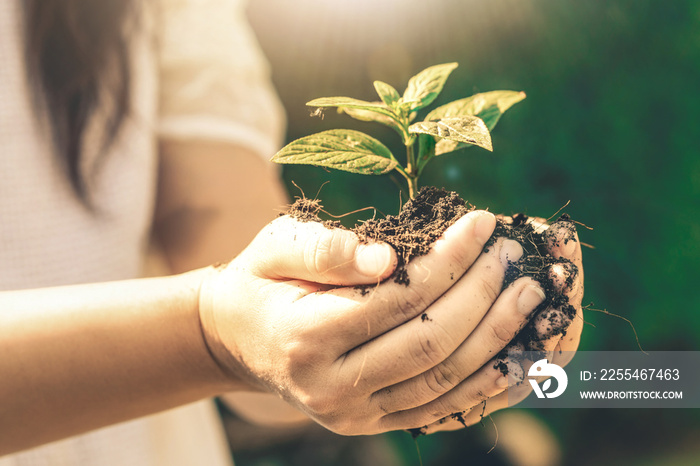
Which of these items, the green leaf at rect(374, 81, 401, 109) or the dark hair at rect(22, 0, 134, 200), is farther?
the dark hair at rect(22, 0, 134, 200)

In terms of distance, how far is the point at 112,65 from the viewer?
207 cm

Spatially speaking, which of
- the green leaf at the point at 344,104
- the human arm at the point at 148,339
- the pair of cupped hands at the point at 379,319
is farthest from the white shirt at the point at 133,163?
the green leaf at the point at 344,104

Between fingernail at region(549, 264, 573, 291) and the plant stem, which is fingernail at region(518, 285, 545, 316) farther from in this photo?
the plant stem

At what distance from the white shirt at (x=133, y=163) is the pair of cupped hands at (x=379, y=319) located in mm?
1177

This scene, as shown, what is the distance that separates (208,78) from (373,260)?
1.82 m

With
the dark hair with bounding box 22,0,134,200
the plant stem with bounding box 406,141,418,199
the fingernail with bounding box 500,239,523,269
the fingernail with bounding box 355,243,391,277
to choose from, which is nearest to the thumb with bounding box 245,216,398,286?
the fingernail with bounding box 355,243,391,277

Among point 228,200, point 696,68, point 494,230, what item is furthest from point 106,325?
point 696,68

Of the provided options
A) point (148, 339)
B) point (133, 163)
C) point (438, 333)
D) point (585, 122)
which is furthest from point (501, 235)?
point (585, 122)

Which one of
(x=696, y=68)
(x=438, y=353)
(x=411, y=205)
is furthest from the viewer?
(x=696, y=68)

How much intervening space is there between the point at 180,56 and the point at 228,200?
30.2 inches

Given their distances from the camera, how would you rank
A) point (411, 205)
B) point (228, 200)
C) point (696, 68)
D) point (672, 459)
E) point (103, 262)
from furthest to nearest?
point (672, 459) → point (696, 68) → point (228, 200) → point (103, 262) → point (411, 205)

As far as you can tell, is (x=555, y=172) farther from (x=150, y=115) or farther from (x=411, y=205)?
(x=150, y=115)

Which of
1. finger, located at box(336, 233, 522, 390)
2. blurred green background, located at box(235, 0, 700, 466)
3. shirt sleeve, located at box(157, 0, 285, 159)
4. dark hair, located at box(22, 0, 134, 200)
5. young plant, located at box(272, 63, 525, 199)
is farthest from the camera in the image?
blurred green background, located at box(235, 0, 700, 466)

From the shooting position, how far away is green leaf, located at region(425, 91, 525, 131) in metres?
1.19
